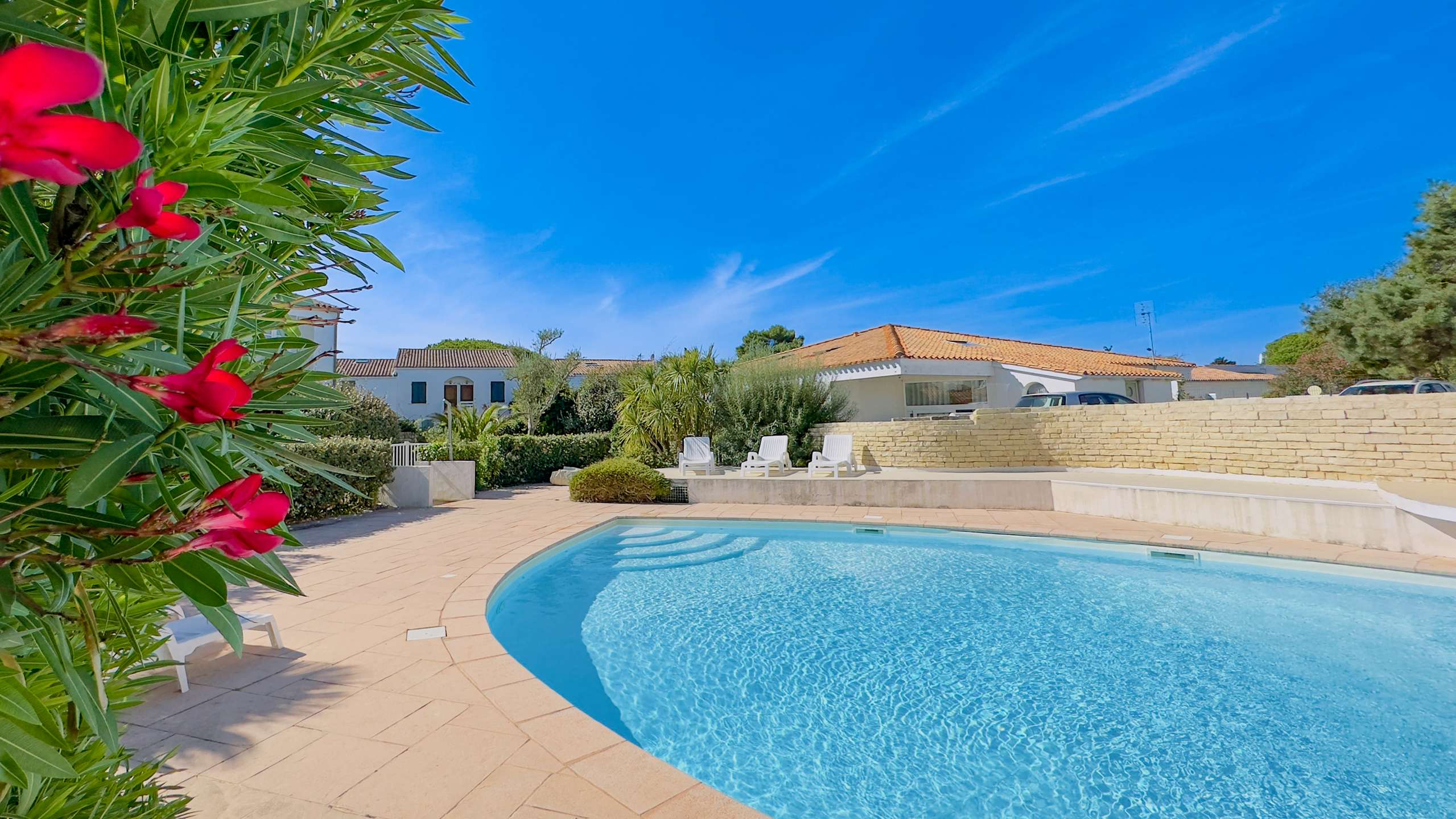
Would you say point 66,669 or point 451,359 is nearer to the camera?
point 66,669

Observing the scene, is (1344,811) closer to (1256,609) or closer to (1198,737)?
(1198,737)

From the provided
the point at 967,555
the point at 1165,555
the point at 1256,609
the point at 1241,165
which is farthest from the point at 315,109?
the point at 1241,165

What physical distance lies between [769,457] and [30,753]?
1484 cm

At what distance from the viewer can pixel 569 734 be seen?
11.6ft

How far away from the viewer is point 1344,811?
3.51 meters

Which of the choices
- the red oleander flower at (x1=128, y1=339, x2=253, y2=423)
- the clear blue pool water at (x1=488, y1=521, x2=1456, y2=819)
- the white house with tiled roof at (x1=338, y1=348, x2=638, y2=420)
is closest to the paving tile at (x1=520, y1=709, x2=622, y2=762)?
the clear blue pool water at (x1=488, y1=521, x2=1456, y2=819)

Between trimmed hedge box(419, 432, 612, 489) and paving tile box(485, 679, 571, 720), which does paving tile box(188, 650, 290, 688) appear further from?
trimmed hedge box(419, 432, 612, 489)

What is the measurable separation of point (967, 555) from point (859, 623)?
360cm

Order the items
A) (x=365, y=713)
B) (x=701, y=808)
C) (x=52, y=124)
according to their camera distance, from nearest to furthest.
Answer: (x=52, y=124), (x=701, y=808), (x=365, y=713)

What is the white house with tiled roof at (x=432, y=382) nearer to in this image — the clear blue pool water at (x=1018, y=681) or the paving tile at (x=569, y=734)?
the clear blue pool water at (x=1018, y=681)

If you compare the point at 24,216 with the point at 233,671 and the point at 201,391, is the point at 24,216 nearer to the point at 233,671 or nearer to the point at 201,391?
the point at 201,391

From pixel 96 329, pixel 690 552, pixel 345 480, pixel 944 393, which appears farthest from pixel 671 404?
pixel 96 329

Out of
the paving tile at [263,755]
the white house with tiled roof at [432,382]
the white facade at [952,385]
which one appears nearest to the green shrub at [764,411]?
the white facade at [952,385]

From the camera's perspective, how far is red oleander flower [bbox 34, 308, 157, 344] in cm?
60
